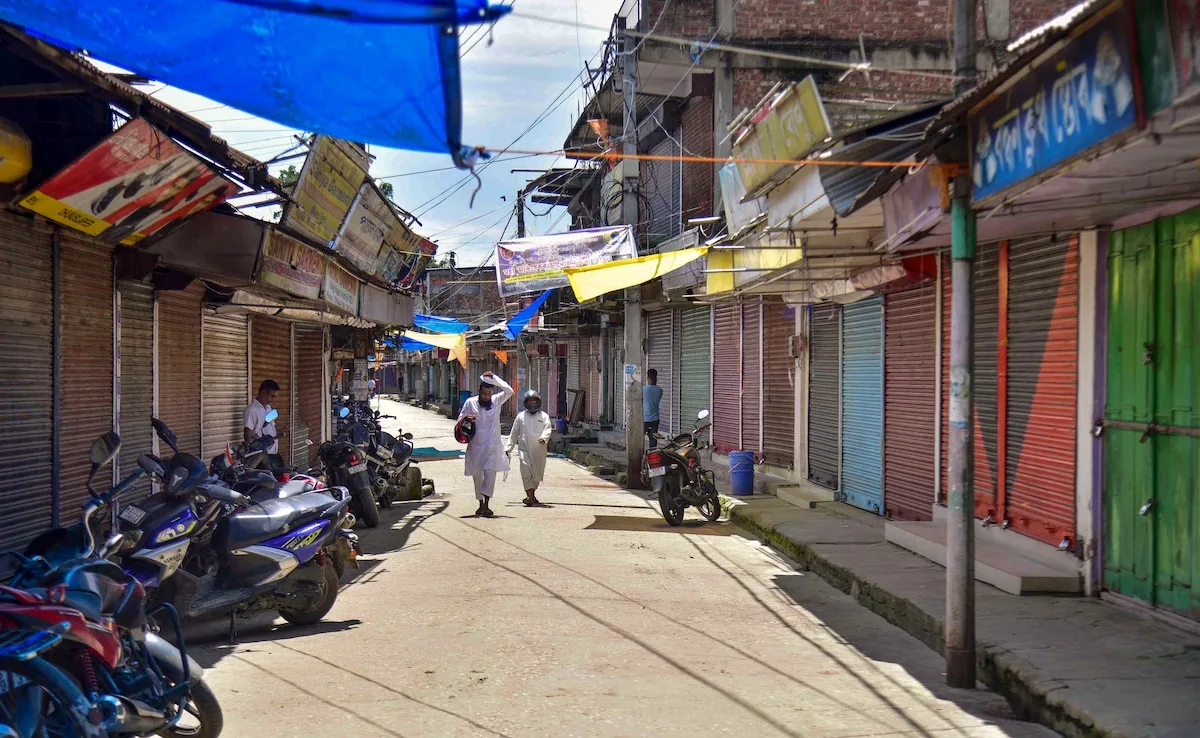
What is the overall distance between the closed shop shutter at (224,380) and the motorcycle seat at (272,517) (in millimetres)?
5123

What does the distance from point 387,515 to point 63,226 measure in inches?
266

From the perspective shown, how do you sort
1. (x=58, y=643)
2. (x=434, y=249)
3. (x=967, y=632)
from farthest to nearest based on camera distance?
1. (x=434, y=249)
2. (x=967, y=632)
3. (x=58, y=643)

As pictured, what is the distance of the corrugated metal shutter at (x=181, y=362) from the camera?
10.7m

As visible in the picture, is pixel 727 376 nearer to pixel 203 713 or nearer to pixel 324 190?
pixel 324 190

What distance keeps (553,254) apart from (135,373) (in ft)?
31.4

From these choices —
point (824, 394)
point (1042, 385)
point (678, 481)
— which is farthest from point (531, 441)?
point (1042, 385)

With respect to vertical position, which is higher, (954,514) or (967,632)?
(954,514)

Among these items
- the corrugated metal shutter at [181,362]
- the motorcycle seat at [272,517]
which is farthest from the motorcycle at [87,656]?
the corrugated metal shutter at [181,362]

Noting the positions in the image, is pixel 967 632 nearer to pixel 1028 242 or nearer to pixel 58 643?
pixel 1028 242

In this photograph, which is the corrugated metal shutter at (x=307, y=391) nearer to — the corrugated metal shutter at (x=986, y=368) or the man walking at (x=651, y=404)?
the man walking at (x=651, y=404)

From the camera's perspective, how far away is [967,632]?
5.96 metres

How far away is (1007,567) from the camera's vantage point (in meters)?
8.03

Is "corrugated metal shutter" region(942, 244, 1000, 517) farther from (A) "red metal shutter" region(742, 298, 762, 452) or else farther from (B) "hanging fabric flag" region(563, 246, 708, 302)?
(A) "red metal shutter" region(742, 298, 762, 452)

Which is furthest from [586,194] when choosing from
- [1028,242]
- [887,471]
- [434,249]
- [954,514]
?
[954,514]
